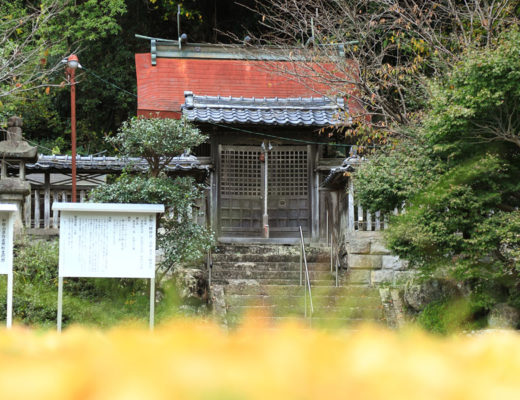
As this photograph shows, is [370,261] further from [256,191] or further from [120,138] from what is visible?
[120,138]

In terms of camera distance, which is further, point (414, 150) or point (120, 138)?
point (120, 138)

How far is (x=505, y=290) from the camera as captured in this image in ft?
28.3

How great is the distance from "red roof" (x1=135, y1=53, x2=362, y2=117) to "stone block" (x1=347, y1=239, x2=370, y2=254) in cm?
560

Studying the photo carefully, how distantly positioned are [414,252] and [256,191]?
21.2 feet

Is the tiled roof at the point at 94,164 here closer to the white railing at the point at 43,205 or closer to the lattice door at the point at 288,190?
the white railing at the point at 43,205

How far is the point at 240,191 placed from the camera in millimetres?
14961

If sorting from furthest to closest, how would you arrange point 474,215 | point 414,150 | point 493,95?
point 414,150
point 474,215
point 493,95

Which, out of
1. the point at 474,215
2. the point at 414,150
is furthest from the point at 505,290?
the point at 414,150

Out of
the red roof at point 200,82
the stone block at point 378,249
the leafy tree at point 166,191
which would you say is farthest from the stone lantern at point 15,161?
the stone block at point 378,249

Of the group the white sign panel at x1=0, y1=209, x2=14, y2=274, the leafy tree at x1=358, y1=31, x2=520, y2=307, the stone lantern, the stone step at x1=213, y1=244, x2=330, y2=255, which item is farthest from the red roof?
the white sign panel at x1=0, y1=209, x2=14, y2=274

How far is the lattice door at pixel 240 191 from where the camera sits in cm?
1484

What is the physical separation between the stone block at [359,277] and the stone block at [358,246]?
0.36 meters

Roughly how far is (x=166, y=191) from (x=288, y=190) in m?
4.95

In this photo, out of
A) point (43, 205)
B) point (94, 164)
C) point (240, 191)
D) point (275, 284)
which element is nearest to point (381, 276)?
point (275, 284)
